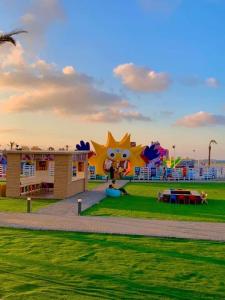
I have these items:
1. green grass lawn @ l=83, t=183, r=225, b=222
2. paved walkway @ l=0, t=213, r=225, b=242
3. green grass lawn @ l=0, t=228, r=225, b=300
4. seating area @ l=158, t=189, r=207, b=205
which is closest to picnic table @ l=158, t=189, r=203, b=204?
seating area @ l=158, t=189, r=207, b=205

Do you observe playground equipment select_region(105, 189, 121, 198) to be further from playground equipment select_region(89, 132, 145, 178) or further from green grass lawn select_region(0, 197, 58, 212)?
playground equipment select_region(89, 132, 145, 178)

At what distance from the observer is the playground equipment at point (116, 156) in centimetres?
3894

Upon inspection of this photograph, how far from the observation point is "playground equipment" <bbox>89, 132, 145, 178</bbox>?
38.9 meters

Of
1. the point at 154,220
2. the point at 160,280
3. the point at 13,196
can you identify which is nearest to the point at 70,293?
the point at 160,280

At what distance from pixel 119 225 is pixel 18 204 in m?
7.93

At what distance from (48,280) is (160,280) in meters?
2.25

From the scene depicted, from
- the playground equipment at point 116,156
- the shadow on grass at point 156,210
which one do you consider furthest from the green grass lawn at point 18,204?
the playground equipment at point 116,156

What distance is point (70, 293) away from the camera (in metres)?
7.44

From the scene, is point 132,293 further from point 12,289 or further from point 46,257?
point 46,257

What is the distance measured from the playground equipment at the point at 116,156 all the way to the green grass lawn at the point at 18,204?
16.2 m

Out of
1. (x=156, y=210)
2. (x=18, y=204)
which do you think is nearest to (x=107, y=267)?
(x=156, y=210)

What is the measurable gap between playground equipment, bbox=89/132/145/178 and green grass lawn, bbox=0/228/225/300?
26.1m

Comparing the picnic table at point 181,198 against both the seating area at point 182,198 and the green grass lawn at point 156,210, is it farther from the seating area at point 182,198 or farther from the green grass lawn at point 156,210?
the green grass lawn at point 156,210

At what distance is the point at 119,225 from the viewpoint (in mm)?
14555
